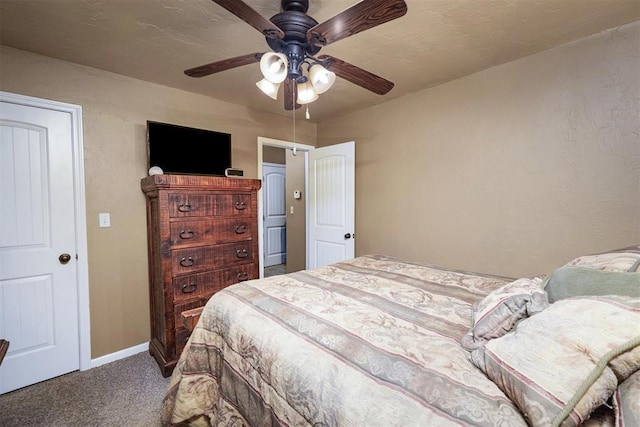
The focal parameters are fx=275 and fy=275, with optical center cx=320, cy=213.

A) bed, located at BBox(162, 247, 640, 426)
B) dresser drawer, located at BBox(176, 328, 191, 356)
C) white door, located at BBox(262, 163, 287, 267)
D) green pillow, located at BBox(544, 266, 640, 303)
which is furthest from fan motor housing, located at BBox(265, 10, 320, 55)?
white door, located at BBox(262, 163, 287, 267)

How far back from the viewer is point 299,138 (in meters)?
3.71

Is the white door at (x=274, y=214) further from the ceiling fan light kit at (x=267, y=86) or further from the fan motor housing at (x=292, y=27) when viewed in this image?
the fan motor housing at (x=292, y=27)

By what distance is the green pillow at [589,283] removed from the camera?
0.79 meters

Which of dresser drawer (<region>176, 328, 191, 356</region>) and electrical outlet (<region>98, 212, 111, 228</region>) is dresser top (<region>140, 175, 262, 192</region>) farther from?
dresser drawer (<region>176, 328, 191, 356</region>)

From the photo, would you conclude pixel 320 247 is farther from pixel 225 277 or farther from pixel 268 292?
pixel 268 292

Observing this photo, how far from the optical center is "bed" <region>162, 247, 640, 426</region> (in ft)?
1.89

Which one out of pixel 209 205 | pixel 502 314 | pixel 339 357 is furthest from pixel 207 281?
pixel 502 314

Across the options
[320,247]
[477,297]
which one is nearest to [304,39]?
[477,297]

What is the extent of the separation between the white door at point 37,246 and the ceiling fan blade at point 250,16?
1965 millimetres

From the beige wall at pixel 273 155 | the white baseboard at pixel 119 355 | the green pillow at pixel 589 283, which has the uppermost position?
the beige wall at pixel 273 155

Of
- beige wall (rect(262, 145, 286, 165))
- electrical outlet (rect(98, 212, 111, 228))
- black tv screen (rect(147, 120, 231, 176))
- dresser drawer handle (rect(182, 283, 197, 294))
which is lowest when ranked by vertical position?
dresser drawer handle (rect(182, 283, 197, 294))

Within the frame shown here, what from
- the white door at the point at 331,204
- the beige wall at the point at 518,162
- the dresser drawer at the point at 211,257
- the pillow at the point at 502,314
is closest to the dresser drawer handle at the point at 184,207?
the dresser drawer at the point at 211,257

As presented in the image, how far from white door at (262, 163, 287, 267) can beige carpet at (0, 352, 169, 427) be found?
3.49 metres

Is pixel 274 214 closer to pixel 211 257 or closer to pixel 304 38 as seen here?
pixel 211 257
